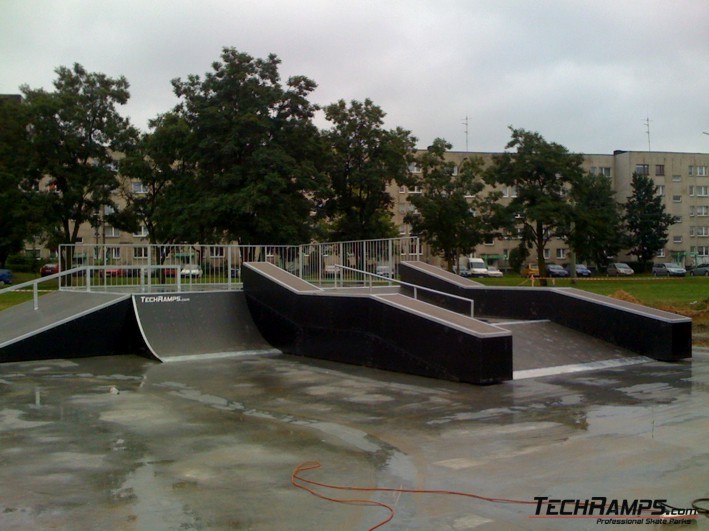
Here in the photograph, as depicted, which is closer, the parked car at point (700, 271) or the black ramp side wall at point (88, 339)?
the black ramp side wall at point (88, 339)

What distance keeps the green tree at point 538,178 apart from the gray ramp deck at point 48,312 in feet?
104

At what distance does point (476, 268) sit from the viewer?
73.4m

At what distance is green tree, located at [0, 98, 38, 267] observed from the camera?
36.3m

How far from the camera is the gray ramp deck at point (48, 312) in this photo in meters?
14.9

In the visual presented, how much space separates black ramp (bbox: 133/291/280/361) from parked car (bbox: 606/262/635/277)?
60278mm

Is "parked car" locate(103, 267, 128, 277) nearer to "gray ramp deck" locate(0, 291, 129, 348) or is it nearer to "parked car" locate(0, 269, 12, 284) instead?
"gray ramp deck" locate(0, 291, 129, 348)

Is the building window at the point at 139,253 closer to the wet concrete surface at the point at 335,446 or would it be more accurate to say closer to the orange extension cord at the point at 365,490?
the wet concrete surface at the point at 335,446

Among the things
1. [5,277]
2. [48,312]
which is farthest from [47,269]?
[48,312]


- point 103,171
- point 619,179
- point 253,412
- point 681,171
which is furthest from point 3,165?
point 681,171

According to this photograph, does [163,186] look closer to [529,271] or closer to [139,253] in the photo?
[139,253]

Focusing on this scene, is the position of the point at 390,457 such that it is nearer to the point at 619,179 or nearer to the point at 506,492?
the point at 506,492

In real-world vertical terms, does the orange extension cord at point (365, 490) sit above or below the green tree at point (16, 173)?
below

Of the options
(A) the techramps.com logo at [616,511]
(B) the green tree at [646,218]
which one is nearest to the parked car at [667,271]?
(B) the green tree at [646,218]

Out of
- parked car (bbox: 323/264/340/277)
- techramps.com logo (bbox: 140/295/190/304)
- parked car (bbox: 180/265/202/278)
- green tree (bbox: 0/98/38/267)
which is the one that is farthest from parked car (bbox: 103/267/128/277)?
green tree (bbox: 0/98/38/267)
